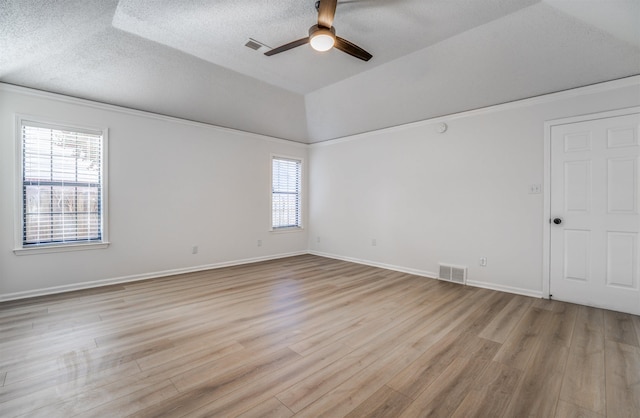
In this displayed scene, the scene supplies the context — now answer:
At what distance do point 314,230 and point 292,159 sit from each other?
1.77 meters

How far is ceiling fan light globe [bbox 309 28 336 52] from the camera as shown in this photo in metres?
2.44

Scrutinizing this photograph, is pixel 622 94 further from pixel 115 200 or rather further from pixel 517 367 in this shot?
pixel 115 200

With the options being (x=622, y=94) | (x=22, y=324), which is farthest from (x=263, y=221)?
(x=622, y=94)

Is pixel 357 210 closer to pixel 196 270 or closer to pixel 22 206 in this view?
pixel 196 270

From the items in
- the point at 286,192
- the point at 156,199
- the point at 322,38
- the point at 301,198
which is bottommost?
the point at 156,199

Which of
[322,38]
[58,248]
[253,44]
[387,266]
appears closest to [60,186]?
[58,248]

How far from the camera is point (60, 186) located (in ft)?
12.7

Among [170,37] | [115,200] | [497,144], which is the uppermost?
[170,37]

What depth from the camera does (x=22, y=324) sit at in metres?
2.86

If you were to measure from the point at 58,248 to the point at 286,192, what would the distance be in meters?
4.01

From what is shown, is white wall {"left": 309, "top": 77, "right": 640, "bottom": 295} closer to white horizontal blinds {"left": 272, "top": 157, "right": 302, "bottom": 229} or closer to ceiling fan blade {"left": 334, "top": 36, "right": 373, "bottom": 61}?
white horizontal blinds {"left": 272, "top": 157, "right": 302, "bottom": 229}

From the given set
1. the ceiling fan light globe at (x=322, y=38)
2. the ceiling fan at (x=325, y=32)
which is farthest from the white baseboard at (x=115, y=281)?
the ceiling fan light globe at (x=322, y=38)

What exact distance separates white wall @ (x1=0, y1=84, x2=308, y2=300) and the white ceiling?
0.35 metres

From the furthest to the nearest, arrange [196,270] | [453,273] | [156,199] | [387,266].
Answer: [387,266], [196,270], [156,199], [453,273]
